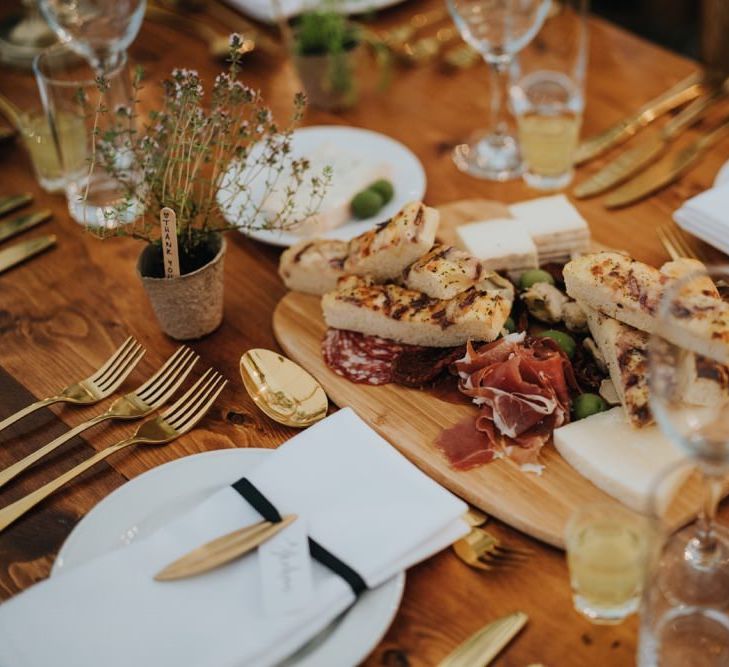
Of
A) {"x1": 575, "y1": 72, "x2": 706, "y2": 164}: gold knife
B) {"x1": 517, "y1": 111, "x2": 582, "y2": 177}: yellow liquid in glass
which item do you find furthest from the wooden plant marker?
{"x1": 575, "y1": 72, "x2": 706, "y2": 164}: gold knife

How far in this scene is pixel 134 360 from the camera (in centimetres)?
179

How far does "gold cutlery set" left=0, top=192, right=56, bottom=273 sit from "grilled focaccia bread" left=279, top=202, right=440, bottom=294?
0.63 m

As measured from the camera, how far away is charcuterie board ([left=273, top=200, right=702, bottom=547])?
1.39 metres

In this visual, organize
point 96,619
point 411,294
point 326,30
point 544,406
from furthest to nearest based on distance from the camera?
point 326,30 < point 411,294 < point 544,406 < point 96,619

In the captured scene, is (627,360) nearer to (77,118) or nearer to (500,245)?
(500,245)

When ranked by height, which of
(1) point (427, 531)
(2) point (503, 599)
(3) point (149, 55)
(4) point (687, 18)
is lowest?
(4) point (687, 18)

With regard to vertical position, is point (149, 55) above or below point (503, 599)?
above

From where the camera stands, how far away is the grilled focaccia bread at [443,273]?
1.68 metres

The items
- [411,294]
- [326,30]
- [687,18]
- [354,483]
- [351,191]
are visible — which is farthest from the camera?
[687,18]

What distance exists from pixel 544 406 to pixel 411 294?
36 centimetres

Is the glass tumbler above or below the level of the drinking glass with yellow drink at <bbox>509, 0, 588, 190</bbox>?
above

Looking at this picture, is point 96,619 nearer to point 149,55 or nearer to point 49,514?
point 49,514

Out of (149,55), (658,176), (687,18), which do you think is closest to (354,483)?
(658,176)

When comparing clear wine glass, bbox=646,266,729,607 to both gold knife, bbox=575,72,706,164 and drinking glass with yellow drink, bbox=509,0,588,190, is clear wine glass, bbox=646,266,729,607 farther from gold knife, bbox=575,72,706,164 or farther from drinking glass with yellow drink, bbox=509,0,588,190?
gold knife, bbox=575,72,706,164
